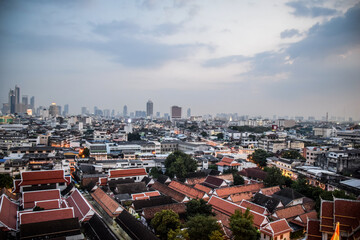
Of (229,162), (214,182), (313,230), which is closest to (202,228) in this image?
(313,230)

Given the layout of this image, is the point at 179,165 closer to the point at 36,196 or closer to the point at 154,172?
the point at 154,172

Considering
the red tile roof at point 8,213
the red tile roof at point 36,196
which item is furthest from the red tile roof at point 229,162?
the red tile roof at point 8,213

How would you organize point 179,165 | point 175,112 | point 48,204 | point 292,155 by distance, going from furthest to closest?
point 175,112 → point 292,155 → point 179,165 → point 48,204

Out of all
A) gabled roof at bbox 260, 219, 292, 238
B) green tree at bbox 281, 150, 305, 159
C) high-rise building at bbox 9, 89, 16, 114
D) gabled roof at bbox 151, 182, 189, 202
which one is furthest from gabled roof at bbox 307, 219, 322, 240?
high-rise building at bbox 9, 89, 16, 114

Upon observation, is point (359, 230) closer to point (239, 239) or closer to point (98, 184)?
point (239, 239)

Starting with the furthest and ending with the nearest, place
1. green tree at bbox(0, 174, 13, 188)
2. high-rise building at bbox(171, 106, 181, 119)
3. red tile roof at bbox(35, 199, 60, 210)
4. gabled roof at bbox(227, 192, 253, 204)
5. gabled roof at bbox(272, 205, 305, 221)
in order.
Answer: high-rise building at bbox(171, 106, 181, 119) < green tree at bbox(0, 174, 13, 188) < gabled roof at bbox(227, 192, 253, 204) < red tile roof at bbox(35, 199, 60, 210) < gabled roof at bbox(272, 205, 305, 221)

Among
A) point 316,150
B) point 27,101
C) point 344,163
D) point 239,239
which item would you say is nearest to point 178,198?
point 239,239

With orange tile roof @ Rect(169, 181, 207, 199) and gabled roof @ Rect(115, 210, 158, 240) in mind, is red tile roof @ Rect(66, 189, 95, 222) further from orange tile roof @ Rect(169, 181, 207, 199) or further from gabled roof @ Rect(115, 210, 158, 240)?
orange tile roof @ Rect(169, 181, 207, 199)
